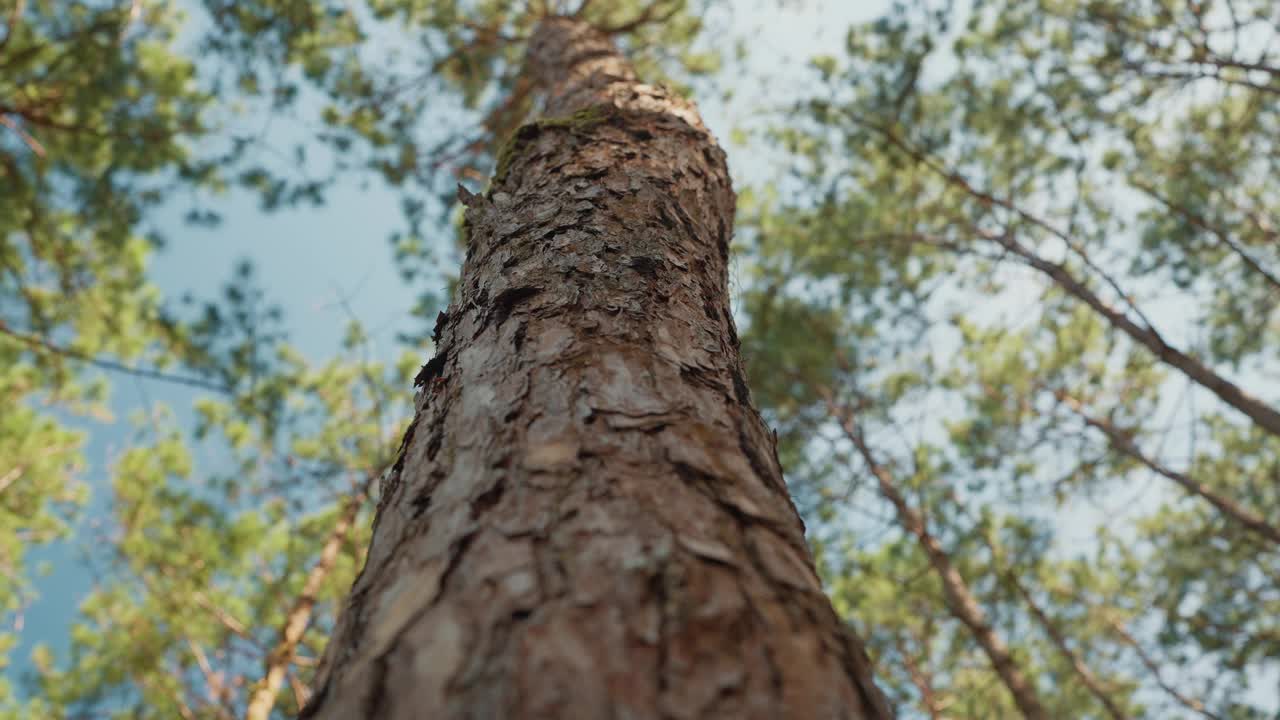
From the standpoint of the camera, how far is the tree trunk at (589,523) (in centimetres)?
66

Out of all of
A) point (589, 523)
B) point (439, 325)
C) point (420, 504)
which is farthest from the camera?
point (439, 325)

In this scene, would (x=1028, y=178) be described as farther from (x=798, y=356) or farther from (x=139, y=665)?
(x=139, y=665)

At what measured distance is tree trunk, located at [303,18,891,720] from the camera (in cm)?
66

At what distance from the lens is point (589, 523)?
2.68 ft

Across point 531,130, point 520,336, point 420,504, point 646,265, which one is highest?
point 531,130

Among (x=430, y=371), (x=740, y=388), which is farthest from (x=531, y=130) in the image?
(x=740, y=388)

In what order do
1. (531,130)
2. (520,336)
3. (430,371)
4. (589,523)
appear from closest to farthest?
(589,523) < (520,336) < (430,371) < (531,130)

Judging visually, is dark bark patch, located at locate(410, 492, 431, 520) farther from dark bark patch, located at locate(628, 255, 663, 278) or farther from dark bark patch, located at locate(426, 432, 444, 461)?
dark bark patch, located at locate(628, 255, 663, 278)

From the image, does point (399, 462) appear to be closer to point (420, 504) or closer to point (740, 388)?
point (420, 504)

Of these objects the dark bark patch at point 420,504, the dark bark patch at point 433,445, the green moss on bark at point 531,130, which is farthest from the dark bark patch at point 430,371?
the green moss on bark at point 531,130

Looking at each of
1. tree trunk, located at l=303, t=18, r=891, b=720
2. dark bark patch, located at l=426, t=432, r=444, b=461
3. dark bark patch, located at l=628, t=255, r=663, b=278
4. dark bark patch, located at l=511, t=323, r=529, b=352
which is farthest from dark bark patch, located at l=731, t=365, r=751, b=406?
dark bark patch, located at l=426, t=432, r=444, b=461

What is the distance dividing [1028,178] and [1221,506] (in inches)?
138

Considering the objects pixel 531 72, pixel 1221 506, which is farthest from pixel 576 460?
pixel 1221 506

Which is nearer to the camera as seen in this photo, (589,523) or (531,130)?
(589,523)
